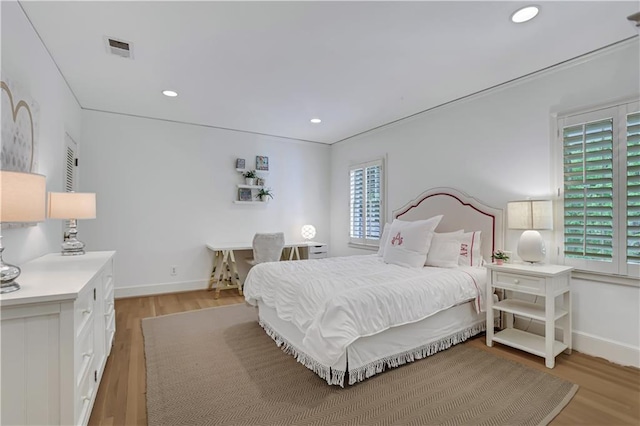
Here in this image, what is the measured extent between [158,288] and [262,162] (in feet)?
8.31

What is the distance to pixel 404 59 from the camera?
8.80ft

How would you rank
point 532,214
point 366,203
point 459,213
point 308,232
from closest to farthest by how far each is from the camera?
point 532,214 → point 459,213 → point 366,203 → point 308,232

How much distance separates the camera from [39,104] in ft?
8.07

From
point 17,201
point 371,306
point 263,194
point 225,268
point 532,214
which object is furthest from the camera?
point 263,194

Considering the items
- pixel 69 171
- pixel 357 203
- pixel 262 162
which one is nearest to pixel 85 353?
pixel 69 171

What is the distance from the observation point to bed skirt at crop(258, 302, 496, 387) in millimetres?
2127

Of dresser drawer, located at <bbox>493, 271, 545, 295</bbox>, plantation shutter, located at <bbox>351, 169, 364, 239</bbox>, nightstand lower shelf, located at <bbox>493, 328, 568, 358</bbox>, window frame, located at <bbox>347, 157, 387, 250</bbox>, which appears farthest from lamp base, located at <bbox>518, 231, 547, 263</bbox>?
plantation shutter, located at <bbox>351, 169, 364, 239</bbox>

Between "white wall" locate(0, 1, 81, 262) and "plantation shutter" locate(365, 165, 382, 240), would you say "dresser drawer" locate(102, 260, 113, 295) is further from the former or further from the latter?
"plantation shutter" locate(365, 165, 382, 240)

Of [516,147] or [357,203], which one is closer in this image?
[516,147]

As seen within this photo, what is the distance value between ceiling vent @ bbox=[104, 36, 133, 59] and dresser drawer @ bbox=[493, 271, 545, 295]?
369cm

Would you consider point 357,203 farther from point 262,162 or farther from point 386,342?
point 386,342

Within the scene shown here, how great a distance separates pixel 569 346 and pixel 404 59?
2822 mm

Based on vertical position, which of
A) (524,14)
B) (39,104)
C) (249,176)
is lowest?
(249,176)

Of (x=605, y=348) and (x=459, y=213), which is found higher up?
(x=459, y=213)
